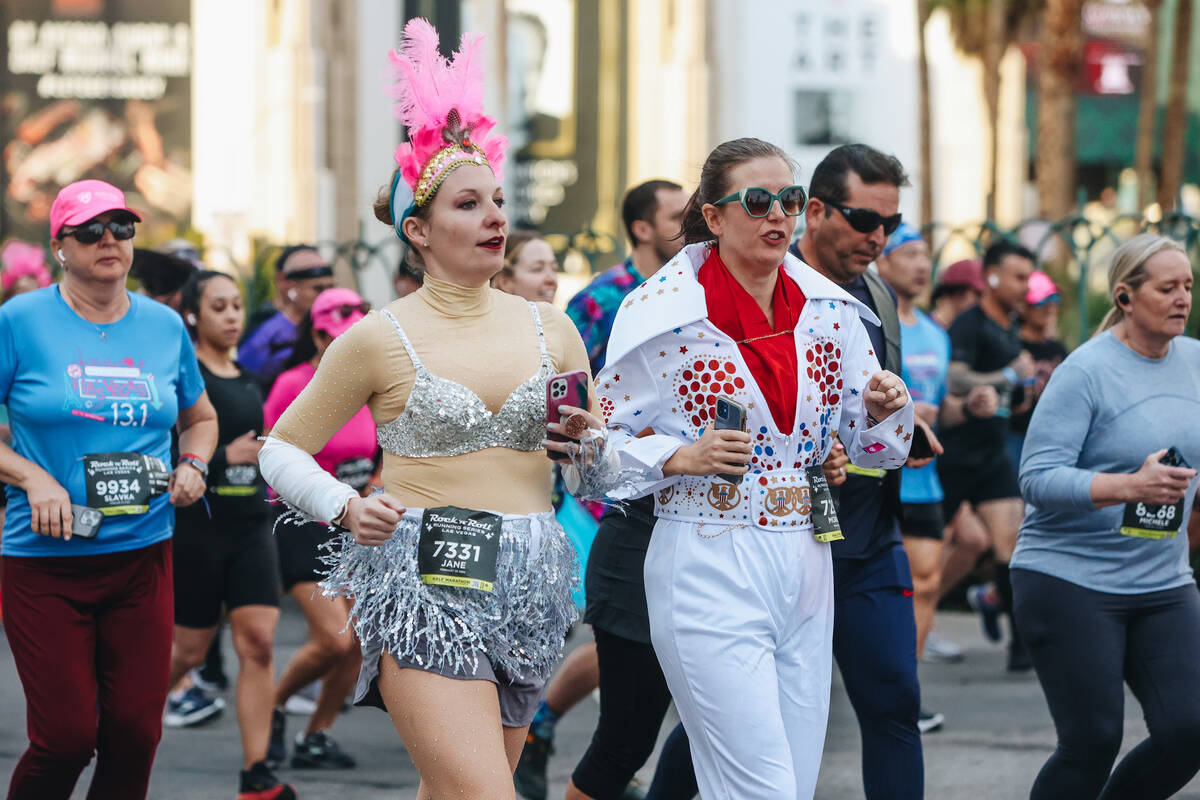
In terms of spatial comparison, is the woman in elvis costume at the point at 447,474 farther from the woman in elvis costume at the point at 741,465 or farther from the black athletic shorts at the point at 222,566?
the black athletic shorts at the point at 222,566

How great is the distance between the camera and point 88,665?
4.73 meters

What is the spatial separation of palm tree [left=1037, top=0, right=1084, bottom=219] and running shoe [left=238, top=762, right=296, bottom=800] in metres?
18.2

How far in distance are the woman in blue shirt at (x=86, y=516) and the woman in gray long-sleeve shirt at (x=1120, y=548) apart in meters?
2.52

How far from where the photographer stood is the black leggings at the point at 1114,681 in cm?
469

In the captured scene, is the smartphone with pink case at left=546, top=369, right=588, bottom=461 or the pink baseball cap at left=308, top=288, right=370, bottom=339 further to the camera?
the pink baseball cap at left=308, top=288, right=370, bottom=339

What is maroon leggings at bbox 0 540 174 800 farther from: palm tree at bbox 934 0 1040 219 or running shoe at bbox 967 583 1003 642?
palm tree at bbox 934 0 1040 219

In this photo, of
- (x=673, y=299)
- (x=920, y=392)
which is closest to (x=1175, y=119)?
(x=920, y=392)

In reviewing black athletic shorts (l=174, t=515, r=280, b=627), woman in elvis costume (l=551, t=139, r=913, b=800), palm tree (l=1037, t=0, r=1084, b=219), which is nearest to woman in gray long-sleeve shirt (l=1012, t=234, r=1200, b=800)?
woman in elvis costume (l=551, t=139, r=913, b=800)

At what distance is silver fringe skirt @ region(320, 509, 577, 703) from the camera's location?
3.79 meters

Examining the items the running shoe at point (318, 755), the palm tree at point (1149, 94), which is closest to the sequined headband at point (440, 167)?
the running shoe at point (318, 755)

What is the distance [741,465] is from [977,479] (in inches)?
201

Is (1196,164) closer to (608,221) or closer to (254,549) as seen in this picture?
(608,221)

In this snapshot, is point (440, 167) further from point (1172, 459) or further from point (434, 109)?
point (1172, 459)

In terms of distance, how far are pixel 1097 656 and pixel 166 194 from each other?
1967 cm
